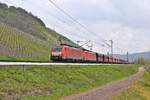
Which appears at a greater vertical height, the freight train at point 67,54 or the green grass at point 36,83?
the freight train at point 67,54

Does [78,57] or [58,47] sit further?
[78,57]

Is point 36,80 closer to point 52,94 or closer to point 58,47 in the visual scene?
point 52,94

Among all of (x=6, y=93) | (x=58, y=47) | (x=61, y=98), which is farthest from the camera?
(x=58, y=47)

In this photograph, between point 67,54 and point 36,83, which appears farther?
point 67,54

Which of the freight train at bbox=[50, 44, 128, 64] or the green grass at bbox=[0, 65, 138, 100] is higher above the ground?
the freight train at bbox=[50, 44, 128, 64]

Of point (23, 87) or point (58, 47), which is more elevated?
point (58, 47)

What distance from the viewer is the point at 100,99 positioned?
2830cm

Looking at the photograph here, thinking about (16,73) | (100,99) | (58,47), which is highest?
(58,47)

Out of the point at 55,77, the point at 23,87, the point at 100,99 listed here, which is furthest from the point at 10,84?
the point at 55,77

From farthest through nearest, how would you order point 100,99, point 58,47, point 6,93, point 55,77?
point 58,47 < point 55,77 < point 100,99 < point 6,93

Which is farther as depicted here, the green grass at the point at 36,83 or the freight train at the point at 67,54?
the freight train at the point at 67,54

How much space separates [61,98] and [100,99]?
10.8 ft

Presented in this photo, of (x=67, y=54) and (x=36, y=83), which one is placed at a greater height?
(x=67, y=54)

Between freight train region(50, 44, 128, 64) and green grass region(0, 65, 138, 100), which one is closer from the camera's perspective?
green grass region(0, 65, 138, 100)
